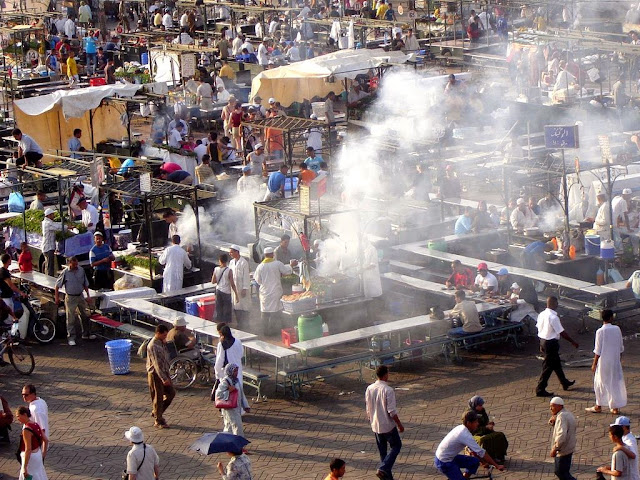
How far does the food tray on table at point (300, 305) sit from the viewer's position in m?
18.1

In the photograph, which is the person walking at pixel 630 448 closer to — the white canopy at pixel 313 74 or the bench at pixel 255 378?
the bench at pixel 255 378

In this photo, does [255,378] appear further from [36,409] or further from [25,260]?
[25,260]

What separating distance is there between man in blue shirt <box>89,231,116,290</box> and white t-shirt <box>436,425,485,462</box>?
29.7ft

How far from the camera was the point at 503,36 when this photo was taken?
43781 millimetres

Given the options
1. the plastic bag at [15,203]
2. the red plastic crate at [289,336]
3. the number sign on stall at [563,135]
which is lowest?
the red plastic crate at [289,336]

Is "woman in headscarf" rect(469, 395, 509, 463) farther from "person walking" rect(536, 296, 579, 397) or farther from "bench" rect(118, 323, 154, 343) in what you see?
"bench" rect(118, 323, 154, 343)

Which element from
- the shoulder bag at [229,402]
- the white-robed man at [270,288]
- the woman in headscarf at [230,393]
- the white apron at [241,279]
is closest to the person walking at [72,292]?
the white apron at [241,279]

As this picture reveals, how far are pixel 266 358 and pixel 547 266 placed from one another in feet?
16.4

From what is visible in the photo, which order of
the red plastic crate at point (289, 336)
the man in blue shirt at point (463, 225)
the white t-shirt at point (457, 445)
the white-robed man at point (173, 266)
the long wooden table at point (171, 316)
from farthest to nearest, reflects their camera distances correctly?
the man in blue shirt at point (463, 225), the white-robed man at point (173, 266), the red plastic crate at point (289, 336), the long wooden table at point (171, 316), the white t-shirt at point (457, 445)

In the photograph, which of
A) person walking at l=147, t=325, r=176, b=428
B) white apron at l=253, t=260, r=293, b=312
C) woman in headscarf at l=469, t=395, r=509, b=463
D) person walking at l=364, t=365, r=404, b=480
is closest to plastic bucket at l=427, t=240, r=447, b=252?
white apron at l=253, t=260, r=293, b=312

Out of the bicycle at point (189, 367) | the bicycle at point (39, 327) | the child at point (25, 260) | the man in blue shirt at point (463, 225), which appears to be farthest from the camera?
the man in blue shirt at point (463, 225)

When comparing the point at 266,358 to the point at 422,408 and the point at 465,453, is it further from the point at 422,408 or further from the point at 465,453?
the point at 465,453

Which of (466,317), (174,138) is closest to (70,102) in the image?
(174,138)

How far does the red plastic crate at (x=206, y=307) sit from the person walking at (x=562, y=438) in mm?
7111
